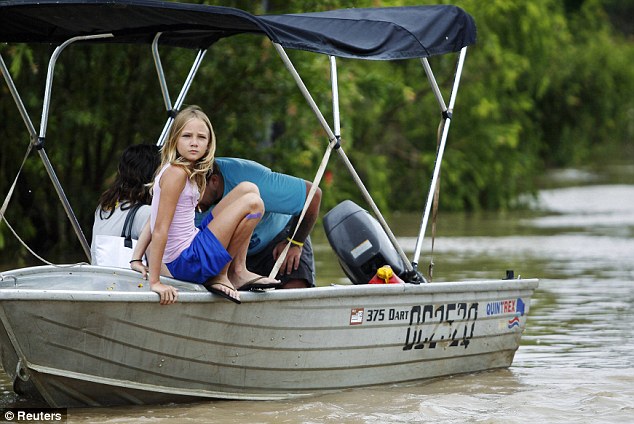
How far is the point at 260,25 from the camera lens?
684cm

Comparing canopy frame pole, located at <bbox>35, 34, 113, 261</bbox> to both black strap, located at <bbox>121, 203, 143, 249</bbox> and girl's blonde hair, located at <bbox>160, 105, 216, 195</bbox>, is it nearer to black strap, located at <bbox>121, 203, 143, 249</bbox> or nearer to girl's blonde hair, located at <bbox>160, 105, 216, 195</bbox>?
black strap, located at <bbox>121, 203, 143, 249</bbox>

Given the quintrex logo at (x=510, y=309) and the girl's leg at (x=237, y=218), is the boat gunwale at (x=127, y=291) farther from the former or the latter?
the quintrex logo at (x=510, y=309)

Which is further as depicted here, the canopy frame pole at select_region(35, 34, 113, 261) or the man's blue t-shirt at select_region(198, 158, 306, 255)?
the canopy frame pole at select_region(35, 34, 113, 261)

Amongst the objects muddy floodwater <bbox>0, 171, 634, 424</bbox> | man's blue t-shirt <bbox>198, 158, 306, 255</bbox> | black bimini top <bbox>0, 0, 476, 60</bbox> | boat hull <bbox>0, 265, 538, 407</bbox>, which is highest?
black bimini top <bbox>0, 0, 476, 60</bbox>

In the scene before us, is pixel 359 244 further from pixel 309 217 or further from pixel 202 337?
pixel 202 337

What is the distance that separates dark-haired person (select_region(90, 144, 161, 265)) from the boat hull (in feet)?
2.02

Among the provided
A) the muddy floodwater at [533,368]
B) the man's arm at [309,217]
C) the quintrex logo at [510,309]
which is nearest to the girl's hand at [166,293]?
the muddy floodwater at [533,368]

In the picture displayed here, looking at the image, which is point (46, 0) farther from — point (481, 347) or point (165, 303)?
Result: point (481, 347)

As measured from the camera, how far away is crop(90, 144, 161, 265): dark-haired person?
761 cm

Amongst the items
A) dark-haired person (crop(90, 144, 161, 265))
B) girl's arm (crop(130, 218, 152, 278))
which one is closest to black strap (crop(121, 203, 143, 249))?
dark-haired person (crop(90, 144, 161, 265))

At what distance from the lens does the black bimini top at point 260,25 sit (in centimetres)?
705

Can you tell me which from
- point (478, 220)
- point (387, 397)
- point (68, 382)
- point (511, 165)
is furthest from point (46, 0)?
point (511, 165)

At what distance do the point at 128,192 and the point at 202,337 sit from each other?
1185 mm

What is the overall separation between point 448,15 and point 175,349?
2.87m
